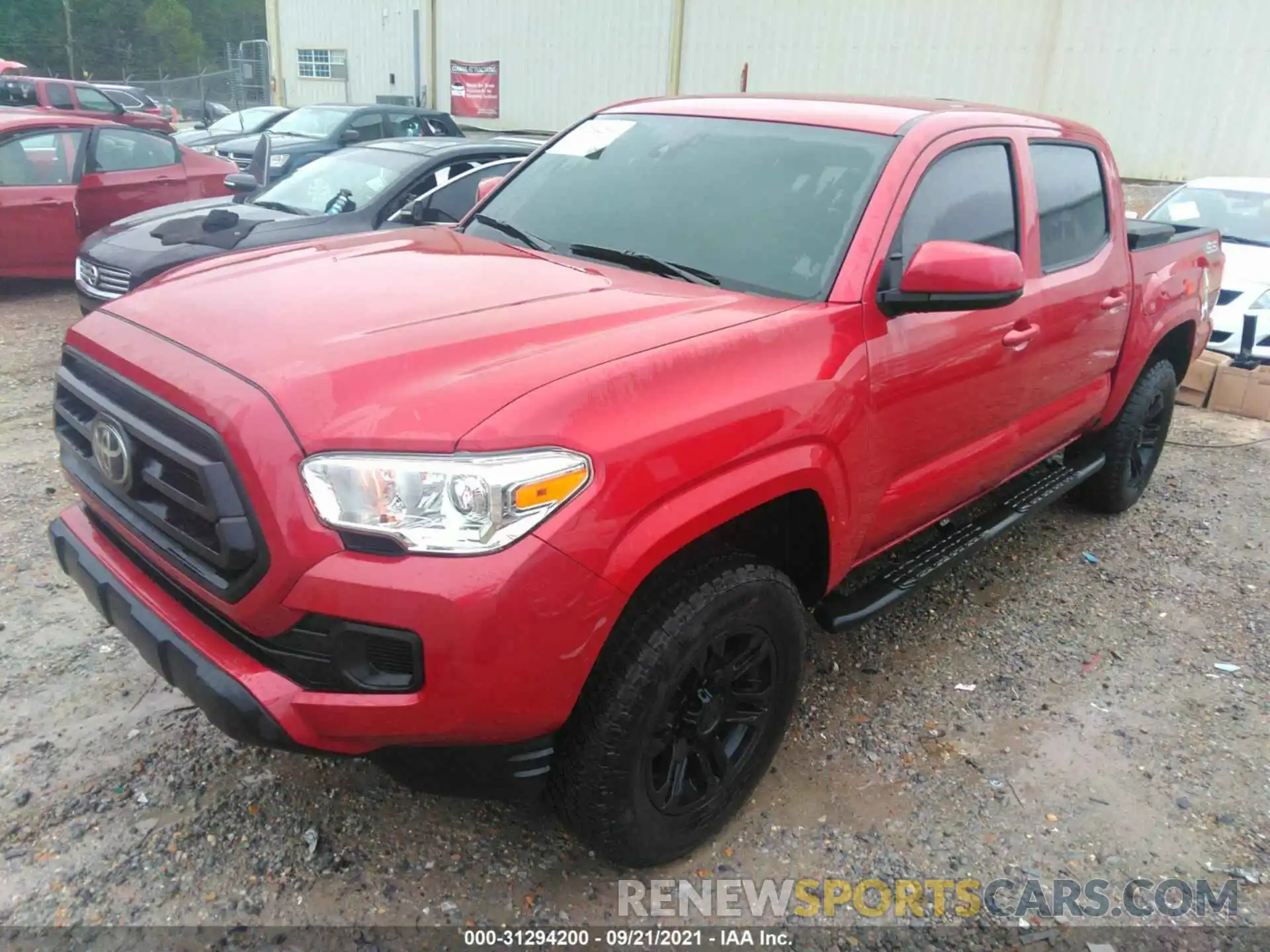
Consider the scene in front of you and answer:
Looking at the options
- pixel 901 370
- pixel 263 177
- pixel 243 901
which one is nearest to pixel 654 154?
pixel 901 370

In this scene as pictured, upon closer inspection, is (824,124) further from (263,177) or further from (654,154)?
(263,177)

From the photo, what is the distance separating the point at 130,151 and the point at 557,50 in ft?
54.3

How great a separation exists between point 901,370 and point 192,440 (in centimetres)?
181

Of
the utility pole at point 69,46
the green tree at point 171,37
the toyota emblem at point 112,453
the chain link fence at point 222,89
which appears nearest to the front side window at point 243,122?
the chain link fence at point 222,89

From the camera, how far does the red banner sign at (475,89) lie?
2472 cm

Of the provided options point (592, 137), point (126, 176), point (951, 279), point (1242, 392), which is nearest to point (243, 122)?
point (126, 176)

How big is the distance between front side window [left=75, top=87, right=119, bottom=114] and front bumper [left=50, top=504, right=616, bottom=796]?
1412cm

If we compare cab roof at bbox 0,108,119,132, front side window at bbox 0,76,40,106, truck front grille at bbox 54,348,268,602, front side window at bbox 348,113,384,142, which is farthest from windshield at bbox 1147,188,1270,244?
front side window at bbox 0,76,40,106

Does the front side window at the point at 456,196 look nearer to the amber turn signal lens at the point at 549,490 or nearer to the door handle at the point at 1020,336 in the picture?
the door handle at the point at 1020,336

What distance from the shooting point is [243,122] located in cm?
1573

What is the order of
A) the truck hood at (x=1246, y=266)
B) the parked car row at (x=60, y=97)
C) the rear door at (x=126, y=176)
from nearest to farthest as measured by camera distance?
the truck hood at (x=1246, y=266), the rear door at (x=126, y=176), the parked car row at (x=60, y=97)

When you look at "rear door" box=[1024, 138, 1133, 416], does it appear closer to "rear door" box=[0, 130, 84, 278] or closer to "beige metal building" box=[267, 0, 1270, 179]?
"rear door" box=[0, 130, 84, 278]

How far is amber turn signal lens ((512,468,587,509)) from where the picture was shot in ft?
5.98

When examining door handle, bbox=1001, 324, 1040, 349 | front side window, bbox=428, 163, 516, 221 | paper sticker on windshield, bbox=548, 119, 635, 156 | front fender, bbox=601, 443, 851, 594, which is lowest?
front fender, bbox=601, 443, 851, 594
